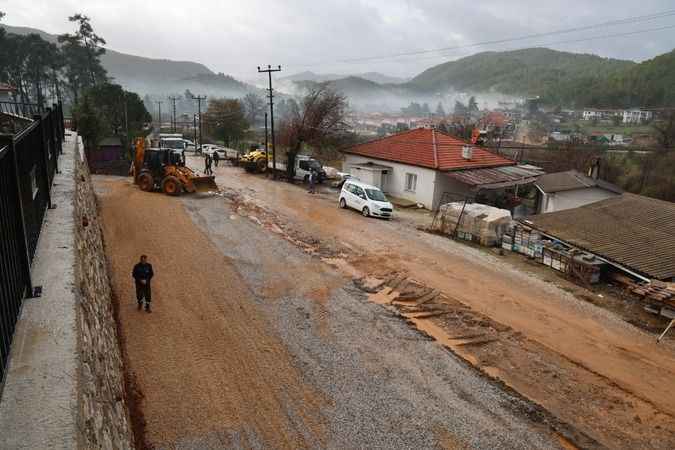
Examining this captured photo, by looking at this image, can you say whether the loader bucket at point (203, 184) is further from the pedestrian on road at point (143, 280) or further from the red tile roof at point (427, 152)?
the pedestrian on road at point (143, 280)

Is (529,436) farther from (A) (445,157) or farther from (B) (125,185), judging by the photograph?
(B) (125,185)

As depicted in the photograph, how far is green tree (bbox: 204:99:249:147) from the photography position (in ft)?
221

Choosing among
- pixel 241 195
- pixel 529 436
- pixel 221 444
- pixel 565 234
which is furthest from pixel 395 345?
pixel 241 195

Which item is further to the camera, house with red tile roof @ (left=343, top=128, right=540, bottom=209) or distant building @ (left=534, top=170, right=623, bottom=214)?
house with red tile roof @ (left=343, top=128, right=540, bottom=209)

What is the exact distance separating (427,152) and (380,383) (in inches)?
902

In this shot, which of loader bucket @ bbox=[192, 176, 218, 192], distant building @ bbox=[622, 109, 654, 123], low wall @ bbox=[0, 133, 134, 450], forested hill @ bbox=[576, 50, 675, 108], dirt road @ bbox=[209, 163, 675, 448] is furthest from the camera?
distant building @ bbox=[622, 109, 654, 123]

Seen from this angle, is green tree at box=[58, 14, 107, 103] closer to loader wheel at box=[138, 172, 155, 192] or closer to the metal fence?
loader wheel at box=[138, 172, 155, 192]

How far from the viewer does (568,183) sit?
26.5 m

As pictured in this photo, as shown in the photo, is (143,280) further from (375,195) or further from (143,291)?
(375,195)

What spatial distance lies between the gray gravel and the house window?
16250 millimetres

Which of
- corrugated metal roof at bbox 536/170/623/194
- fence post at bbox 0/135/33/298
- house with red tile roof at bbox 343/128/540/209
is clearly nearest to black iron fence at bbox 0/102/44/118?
fence post at bbox 0/135/33/298

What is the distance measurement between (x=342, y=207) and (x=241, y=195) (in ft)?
21.0

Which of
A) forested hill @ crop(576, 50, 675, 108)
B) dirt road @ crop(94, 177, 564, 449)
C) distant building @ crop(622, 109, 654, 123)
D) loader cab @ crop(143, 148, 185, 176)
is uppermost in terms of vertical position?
forested hill @ crop(576, 50, 675, 108)

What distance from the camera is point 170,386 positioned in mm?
8461
